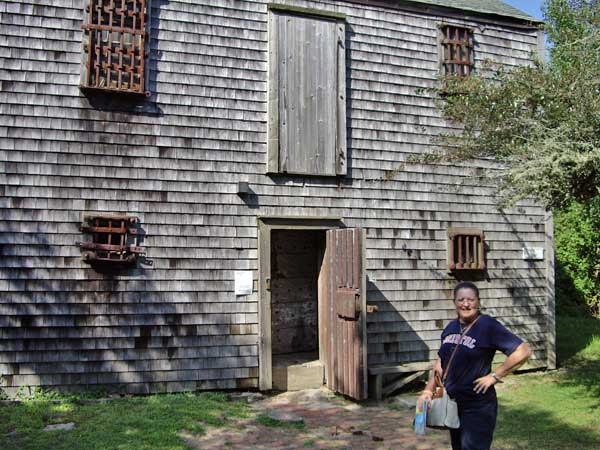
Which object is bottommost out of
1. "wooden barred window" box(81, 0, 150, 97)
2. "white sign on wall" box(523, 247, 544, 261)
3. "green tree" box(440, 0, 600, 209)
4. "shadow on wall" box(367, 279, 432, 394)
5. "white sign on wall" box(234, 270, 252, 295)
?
"shadow on wall" box(367, 279, 432, 394)

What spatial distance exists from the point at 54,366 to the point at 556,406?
6025 millimetres

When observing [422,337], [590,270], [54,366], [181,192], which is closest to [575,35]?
[422,337]

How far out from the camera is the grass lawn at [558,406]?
5.88 meters

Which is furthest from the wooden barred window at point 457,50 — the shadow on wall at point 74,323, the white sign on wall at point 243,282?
the shadow on wall at point 74,323

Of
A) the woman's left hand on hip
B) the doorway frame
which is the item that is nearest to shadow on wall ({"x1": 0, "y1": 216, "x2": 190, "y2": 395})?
the doorway frame

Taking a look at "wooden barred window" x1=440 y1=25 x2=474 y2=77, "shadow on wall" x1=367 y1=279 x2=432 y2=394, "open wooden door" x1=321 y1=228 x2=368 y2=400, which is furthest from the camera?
"wooden barred window" x1=440 y1=25 x2=474 y2=77

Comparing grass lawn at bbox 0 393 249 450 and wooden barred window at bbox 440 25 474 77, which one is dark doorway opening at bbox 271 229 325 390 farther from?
wooden barred window at bbox 440 25 474 77

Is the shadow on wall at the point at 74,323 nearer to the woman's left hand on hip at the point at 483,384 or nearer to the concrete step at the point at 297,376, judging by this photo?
the concrete step at the point at 297,376

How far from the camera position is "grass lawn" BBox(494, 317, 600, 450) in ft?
19.3

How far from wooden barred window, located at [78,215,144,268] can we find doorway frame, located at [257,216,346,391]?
1.56 metres

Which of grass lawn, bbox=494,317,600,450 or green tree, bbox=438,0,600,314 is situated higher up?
green tree, bbox=438,0,600,314

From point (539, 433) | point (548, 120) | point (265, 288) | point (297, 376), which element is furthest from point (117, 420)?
point (548, 120)

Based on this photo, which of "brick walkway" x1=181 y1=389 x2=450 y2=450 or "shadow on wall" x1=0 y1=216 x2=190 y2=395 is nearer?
"brick walkway" x1=181 y1=389 x2=450 y2=450

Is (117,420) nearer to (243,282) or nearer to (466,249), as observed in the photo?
(243,282)
